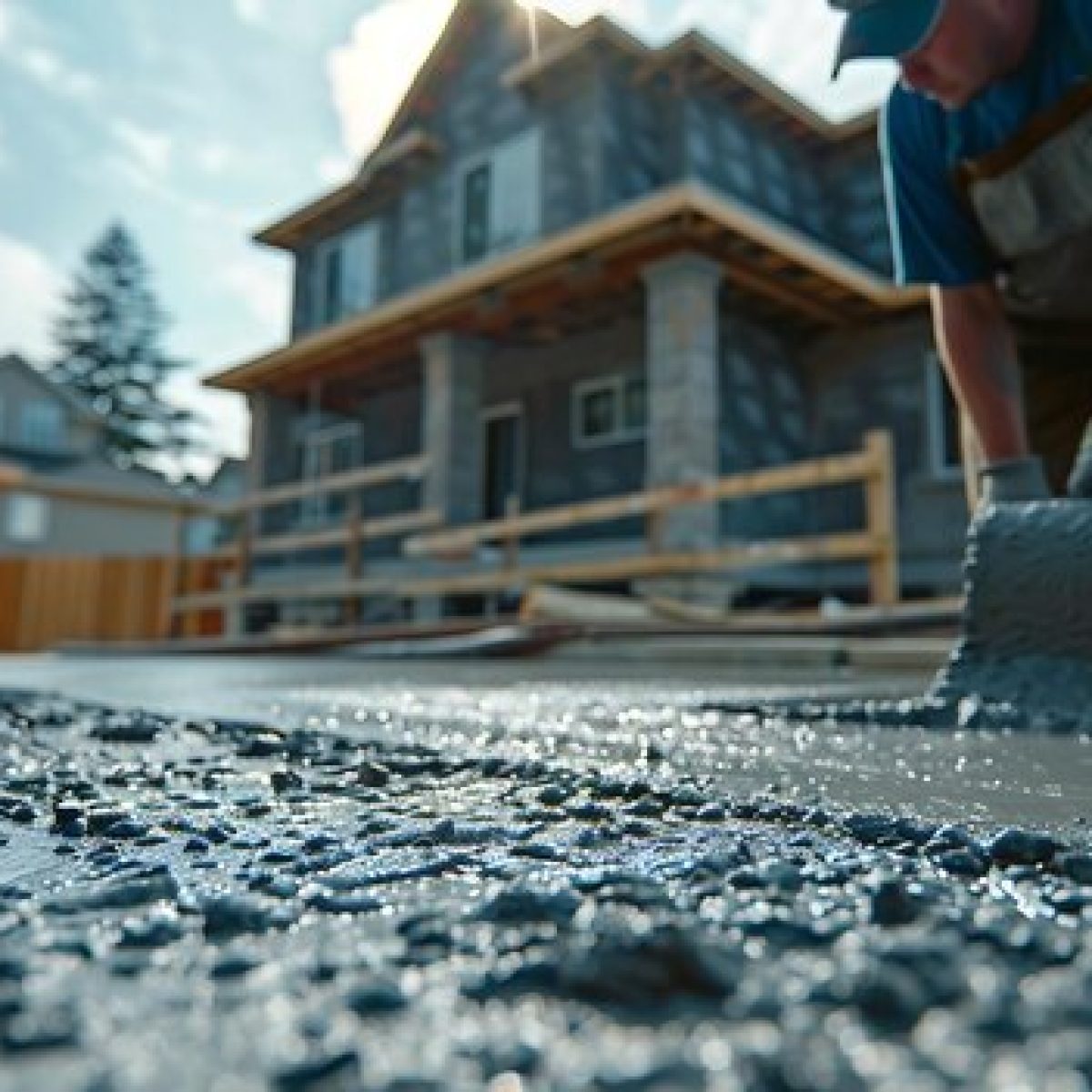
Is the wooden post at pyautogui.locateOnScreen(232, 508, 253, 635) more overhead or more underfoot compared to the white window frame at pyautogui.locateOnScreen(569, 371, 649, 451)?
more underfoot

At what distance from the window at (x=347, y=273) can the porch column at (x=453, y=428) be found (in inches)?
138

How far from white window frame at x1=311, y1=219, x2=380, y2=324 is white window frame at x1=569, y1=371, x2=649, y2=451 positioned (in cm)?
400

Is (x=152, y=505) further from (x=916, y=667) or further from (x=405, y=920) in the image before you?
(x=405, y=920)

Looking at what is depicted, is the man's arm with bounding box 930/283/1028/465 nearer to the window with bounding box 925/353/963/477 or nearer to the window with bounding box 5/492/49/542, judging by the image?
the window with bounding box 925/353/963/477

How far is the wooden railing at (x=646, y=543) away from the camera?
6.20 metres

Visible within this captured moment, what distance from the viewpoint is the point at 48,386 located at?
28812 mm

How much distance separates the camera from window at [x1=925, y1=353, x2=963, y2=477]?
9414 millimetres

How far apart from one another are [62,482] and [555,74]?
1973 centimetres

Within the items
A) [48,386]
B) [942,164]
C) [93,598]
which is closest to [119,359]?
[48,386]

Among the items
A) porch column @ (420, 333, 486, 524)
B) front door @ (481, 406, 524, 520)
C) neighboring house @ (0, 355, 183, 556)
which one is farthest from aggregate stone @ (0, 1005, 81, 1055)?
neighboring house @ (0, 355, 183, 556)

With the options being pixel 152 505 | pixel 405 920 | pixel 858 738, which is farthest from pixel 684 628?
pixel 152 505

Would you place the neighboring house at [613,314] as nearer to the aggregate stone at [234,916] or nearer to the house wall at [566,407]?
the house wall at [566,407]

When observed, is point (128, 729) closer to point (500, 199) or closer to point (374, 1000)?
point (374, 1000)

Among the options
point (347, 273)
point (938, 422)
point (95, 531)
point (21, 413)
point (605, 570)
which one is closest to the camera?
point (605, 570)
